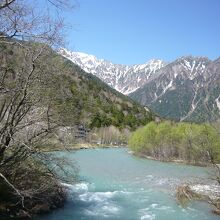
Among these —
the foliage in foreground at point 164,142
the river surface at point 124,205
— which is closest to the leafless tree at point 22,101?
the river surface at point 124,205

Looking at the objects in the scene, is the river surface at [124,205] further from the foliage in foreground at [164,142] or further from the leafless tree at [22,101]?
the foliage in foreground at [164,142]

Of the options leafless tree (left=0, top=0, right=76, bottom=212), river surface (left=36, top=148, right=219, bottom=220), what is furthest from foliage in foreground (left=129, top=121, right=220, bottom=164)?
leafless tree (left=0, top=0, right=76, bottom=212)

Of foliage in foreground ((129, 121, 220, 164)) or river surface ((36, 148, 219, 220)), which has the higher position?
foliage in foreground ((129, 121, 220, 164))

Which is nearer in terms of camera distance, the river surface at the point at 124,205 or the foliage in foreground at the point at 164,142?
the river surface at the point at 124,205

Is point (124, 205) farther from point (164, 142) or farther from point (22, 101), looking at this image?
point (164, 142)

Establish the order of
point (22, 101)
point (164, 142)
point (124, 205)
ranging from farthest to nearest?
point (164, 142) < point (124, 205) < point (22, 101)

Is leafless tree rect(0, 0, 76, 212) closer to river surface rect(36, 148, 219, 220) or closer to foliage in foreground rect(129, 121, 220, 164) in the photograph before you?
river surface rect(36, 148, 219, 220)

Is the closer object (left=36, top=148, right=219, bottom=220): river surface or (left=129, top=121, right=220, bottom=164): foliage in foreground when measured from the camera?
(left=36, top=148, right=219, bottom=220): river surface

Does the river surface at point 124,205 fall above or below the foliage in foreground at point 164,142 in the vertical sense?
below

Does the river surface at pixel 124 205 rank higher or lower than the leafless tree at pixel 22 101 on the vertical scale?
lower

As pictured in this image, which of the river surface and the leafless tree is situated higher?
the leafless tree

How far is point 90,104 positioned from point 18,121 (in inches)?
229

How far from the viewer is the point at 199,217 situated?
86.4 feet

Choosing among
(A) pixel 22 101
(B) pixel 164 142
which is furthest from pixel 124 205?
(B) pixel 164 142
